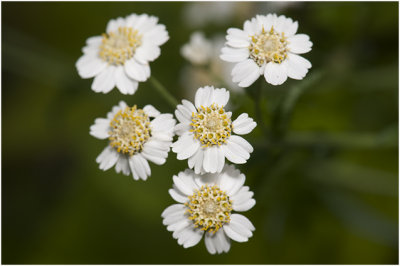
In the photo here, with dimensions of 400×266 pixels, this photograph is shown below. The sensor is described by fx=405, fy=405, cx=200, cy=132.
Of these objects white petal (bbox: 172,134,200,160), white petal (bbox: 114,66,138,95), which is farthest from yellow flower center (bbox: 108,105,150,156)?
white petal (bbox: 172,134,200,160)

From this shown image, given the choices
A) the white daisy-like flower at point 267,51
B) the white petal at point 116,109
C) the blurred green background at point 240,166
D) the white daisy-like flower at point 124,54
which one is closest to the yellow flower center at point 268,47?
the white daisy-like flower at point 267,51

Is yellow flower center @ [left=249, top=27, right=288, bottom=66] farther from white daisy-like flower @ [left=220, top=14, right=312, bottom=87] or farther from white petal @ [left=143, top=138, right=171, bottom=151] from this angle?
white petal @ [left=143, top=138, right=171, bottom=151]

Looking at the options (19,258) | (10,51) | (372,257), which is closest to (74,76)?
(10,51)

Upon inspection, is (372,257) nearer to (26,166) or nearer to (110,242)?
(110,242)

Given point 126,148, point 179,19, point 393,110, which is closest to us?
point 126,148

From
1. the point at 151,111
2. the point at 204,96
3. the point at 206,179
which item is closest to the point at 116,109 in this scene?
the point at 151,111

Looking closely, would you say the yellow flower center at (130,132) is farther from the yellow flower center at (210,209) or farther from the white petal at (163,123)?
the yellow flower center at (210,209)

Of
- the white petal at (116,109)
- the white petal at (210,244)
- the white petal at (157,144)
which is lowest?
the white petal at (210,244)
